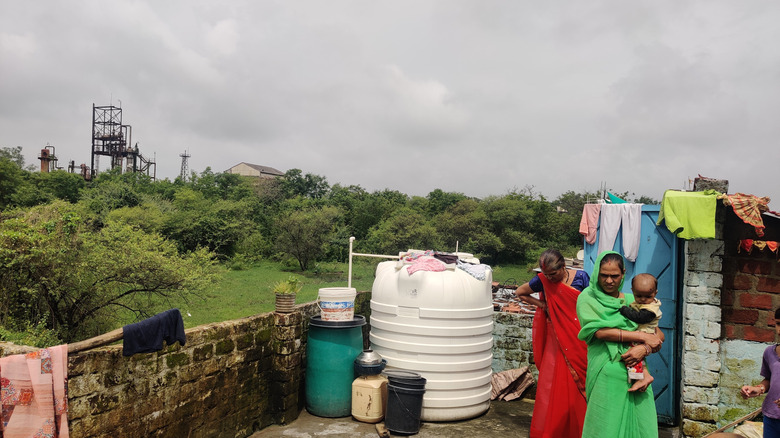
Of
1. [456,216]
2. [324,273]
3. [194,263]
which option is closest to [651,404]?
[194,263]

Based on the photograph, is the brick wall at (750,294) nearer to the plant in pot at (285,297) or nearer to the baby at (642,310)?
the baby at (642,310)

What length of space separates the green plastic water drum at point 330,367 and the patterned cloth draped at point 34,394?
9.27 feet

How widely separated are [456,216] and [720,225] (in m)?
26.2

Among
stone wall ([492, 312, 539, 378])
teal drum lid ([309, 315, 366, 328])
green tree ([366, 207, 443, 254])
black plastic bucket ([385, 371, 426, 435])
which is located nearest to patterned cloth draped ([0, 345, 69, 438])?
teal drum lid ([309, 315, 366, 328])

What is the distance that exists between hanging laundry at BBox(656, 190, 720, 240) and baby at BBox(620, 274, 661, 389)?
86.7 inches

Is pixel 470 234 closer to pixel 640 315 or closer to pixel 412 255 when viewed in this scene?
pixel 412 255

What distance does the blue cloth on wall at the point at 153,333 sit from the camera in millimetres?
3973

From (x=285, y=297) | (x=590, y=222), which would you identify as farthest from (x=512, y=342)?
(x=285, y=297)

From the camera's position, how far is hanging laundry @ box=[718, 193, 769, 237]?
5.17m

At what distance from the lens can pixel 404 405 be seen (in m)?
5.66

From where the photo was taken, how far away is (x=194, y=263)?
13594mm

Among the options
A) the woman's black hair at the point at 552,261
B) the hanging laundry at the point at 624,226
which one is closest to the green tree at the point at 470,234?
the hanging laundry at the point at 624,226

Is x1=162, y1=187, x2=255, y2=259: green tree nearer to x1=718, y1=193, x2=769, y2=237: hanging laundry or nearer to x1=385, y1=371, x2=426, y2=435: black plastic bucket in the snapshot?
x1=385, y1=371, x2=426, y2=435: black plastic bucket

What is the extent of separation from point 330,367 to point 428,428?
130cm
